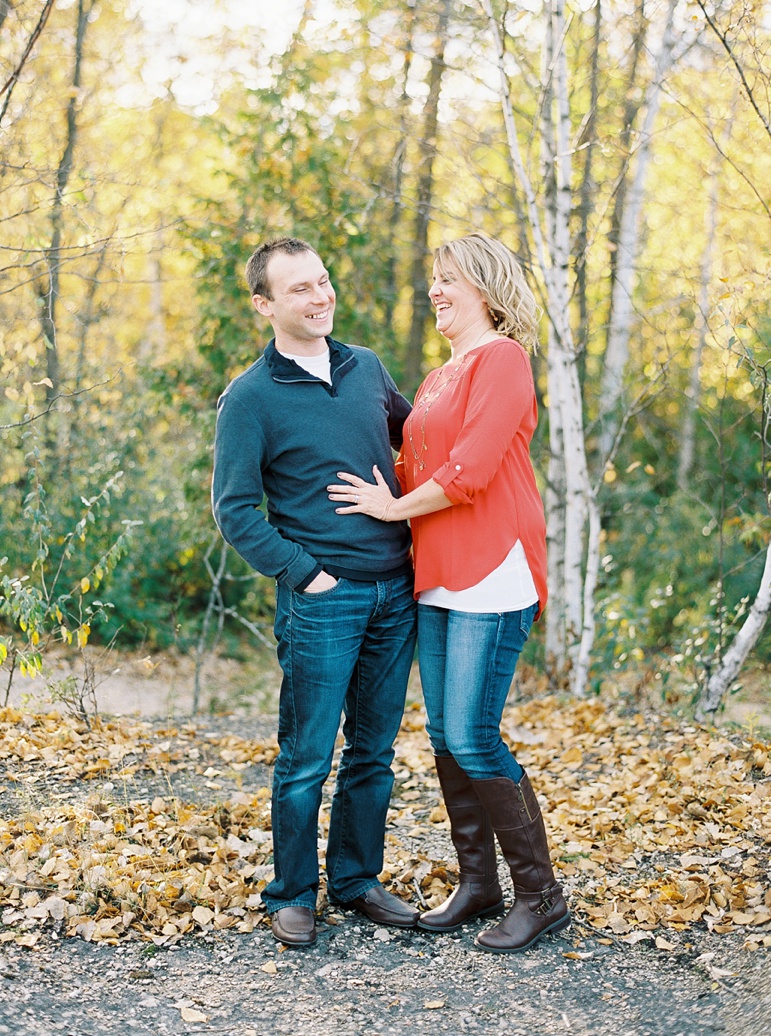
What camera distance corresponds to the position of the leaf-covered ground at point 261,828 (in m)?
3.41

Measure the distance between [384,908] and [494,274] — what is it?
219 cm

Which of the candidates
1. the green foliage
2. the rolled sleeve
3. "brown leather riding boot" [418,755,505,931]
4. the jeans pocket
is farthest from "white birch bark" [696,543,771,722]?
the green foliage

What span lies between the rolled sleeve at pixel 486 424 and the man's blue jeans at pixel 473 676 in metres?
0.41

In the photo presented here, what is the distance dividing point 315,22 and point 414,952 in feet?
26.2

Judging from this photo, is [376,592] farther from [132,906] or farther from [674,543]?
[674,543]

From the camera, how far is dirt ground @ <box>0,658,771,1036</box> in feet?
9.32

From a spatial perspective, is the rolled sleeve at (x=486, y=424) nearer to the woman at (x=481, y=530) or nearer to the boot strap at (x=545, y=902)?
the woman at (x=481, y=530)

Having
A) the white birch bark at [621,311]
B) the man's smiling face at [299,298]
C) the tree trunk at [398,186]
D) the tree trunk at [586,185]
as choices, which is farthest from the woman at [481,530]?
the white birch bark at [621,311]

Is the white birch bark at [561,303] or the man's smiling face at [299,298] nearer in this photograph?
the man's smiling face at [299,298]

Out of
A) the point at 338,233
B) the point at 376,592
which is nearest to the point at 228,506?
the point at 376,592

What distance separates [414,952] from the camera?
3.29 metres

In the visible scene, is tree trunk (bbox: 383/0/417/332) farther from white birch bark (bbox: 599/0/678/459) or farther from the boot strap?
the boot strap

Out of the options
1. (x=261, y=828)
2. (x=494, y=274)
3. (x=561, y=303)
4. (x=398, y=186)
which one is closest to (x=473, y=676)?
(x=494, y=274)

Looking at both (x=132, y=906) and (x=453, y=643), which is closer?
(x=453, y=643)
